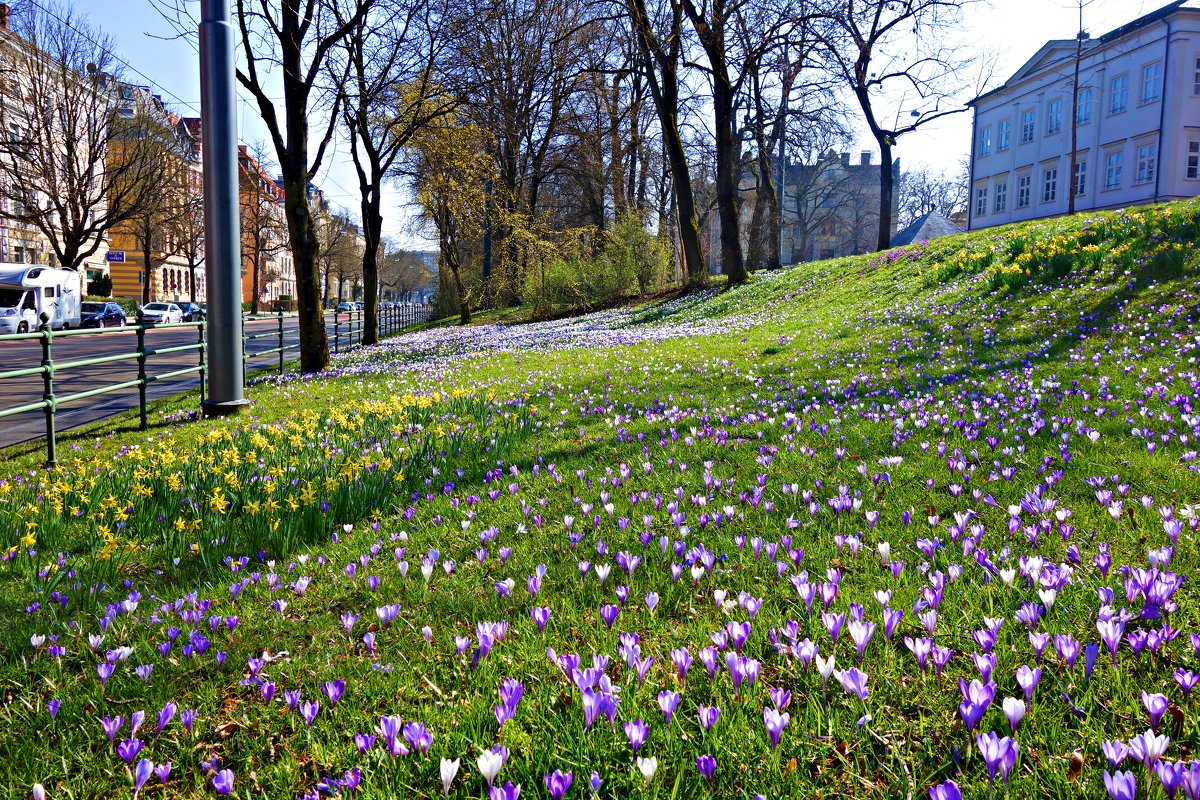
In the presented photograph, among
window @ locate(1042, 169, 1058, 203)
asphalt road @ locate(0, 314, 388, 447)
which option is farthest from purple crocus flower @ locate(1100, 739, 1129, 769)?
window @ locate(1042, 169, 1058, 203)

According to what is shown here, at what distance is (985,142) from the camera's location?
4650 cm

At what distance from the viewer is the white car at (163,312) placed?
140 ft

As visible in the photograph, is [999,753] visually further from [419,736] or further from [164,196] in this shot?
[164,196]

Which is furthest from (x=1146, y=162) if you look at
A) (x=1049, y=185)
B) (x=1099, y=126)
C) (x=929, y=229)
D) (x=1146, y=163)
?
(x=929, y=229)

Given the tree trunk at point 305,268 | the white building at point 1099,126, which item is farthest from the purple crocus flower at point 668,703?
the white building at point 1099,126

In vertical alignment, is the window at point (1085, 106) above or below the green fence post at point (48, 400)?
above

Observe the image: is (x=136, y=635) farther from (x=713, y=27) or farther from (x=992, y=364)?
(x=713, y=27)

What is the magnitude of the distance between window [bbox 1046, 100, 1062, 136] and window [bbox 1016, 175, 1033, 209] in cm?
277

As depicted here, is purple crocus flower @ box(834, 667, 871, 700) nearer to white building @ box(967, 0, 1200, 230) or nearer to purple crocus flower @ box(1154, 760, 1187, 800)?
purple crocus flower @ box(1154, 760, 1187, 800)

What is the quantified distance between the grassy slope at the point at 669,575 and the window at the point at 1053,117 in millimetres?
40396

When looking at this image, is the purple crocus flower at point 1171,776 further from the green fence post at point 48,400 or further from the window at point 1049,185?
the window at point 1049,185

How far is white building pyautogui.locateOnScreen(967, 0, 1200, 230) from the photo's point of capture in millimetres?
32438

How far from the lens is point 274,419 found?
7891mm

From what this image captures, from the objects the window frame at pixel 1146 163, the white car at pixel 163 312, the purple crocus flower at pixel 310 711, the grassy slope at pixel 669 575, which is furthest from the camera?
the white car at pixel 163 312
